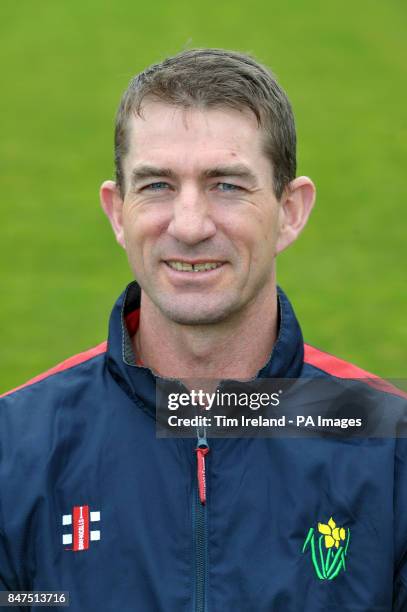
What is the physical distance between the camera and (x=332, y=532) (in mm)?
2984

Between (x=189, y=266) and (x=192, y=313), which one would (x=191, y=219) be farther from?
(x=192, y=313)

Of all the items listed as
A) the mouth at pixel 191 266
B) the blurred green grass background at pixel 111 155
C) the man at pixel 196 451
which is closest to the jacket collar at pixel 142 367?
the man at pixel 196 451

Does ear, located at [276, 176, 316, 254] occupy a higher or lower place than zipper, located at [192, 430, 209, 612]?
higher

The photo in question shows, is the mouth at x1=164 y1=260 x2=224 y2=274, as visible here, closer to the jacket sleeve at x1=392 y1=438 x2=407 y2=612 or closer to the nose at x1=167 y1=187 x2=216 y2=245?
the nose at x1=167 y1=187 x2=216 y2=245

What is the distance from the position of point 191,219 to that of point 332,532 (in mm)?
823

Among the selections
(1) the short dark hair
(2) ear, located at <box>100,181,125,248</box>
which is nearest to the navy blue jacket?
(2) ear, located at <box>100,181,125,248</box>

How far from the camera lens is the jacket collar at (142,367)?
3066 mm

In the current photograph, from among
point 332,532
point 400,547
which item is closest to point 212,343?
point 332,532

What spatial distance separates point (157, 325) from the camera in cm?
320

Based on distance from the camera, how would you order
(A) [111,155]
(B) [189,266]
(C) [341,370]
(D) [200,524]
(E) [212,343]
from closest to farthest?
(D) [200,524] < (B) [189,266] < (E) [212,343] < (C) [341,370] < (A) [111,155]

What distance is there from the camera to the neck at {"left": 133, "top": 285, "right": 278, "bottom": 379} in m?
3.17

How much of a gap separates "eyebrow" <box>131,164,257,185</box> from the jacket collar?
366 mm

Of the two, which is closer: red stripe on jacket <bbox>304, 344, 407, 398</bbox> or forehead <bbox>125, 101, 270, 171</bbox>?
forehead <bbox>125, 101, 270, 171</bbox>

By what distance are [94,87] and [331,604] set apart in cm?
827
